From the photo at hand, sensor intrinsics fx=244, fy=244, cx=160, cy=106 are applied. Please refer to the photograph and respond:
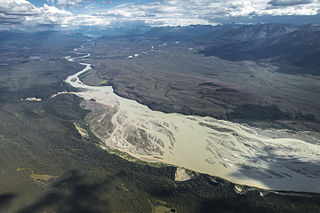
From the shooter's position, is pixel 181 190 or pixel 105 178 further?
pixel 105 178

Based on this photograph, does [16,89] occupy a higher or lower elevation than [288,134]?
lower

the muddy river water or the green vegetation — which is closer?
the green vegetation

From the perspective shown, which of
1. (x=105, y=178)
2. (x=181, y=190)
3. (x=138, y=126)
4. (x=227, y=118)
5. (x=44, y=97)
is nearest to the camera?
(x=181, y=190)

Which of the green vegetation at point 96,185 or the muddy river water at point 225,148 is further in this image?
the muddy river water at point 225,148

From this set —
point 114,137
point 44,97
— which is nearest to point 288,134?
point 114,137

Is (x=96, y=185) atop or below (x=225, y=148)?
below

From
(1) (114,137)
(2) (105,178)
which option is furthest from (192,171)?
(1) (114,137)

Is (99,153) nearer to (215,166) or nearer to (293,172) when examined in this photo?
(215,166)

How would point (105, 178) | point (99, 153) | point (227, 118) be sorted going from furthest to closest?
point (227, 118), point (99, 153), point (105, 178)

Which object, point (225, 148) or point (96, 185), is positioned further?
point (225, 148)

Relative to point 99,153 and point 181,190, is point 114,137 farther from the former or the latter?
point 181,190
